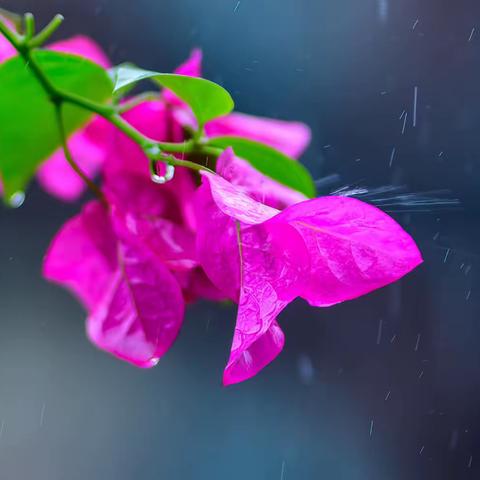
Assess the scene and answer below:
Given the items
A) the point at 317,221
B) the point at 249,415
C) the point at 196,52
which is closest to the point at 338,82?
the point at 249,415

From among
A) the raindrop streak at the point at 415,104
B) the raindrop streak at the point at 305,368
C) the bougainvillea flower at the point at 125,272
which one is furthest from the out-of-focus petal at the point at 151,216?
the raindrop streak at the point at 305,368

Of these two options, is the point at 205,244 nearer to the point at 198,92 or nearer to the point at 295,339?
the point at 198,92

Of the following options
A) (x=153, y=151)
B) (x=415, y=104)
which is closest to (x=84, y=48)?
(x=153, y=151)

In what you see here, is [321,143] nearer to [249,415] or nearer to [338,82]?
[338,82]

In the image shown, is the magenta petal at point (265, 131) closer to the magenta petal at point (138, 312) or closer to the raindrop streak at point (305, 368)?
the magenta petal at point (138, 312)

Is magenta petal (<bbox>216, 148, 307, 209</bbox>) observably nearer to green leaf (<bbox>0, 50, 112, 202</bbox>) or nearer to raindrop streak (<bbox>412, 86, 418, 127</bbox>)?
green leaf (<bbox>0, 50, 112, 202</bbox>)
